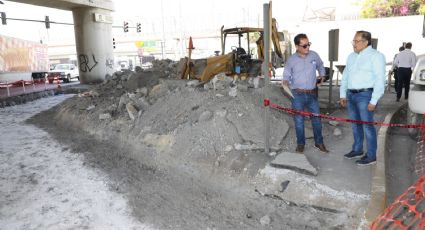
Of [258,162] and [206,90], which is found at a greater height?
[206,90]

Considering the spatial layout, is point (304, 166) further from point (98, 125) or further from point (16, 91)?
point (16, 91)

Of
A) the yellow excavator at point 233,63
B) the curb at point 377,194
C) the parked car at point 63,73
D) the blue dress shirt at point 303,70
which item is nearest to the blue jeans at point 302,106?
the blue dress shirt at point 303,70

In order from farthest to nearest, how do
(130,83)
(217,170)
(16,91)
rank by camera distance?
(16,91) < (130,83) < (217,170)

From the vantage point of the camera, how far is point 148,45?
2420 inches

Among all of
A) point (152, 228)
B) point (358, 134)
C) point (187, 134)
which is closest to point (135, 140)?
point (187, 134)

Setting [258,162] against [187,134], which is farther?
[187,134]

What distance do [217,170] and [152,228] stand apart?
1.77 metres

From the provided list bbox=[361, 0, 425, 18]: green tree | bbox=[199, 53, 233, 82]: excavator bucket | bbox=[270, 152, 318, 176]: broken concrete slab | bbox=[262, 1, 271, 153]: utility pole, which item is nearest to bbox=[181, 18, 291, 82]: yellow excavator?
bbox=[199, 53, 233, 82]: excavator bucket

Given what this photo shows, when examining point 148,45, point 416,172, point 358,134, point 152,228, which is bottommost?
point 152,228

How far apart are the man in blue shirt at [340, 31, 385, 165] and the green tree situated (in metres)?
24.0

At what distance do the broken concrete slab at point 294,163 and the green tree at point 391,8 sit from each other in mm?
24529

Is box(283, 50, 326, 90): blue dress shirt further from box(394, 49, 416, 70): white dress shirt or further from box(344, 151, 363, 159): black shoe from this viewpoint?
box(394, 49, 416, 70): white dress shirt

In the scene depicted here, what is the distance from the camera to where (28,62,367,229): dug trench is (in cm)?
408

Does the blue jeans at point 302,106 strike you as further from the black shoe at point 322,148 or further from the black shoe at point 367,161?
the black shoe at point 367,161
